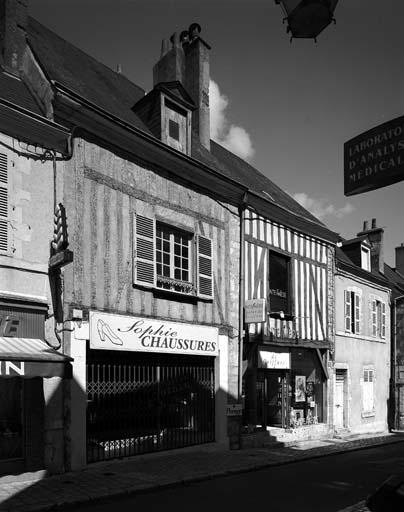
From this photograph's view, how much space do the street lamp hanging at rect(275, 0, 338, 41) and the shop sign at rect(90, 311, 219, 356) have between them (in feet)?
24.0

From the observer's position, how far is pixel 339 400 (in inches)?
688

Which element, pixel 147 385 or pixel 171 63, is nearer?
pixel 147 385

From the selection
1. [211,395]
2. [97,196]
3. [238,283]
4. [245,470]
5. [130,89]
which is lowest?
[245,470]

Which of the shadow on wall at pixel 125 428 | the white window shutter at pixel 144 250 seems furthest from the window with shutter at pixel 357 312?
the white window shutter at pixel 144 250

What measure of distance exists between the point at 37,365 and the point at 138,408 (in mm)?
3168

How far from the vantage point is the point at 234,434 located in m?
12.5

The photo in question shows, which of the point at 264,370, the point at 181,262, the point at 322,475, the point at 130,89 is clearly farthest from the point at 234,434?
the point at 130,89

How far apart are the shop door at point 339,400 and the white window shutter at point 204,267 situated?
284 inches

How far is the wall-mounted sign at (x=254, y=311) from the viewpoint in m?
12.7

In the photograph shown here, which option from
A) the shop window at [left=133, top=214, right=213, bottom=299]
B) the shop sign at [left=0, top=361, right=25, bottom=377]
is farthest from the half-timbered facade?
the shop sign at [left=0, top=361, right=25, bottom=377]

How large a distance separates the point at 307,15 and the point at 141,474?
7.78 meters

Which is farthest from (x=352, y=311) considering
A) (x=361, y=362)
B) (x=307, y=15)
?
(x=307, y=15)

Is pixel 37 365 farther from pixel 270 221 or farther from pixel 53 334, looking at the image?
pixel 270 221

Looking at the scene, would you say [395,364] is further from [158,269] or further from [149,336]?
[149,336]
